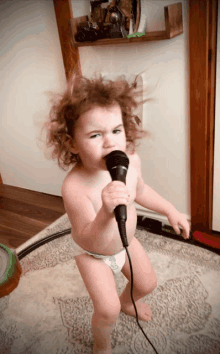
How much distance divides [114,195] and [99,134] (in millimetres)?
192

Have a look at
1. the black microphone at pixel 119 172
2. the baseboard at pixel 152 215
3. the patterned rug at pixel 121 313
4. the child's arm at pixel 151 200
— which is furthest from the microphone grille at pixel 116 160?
the baseboard at pixel 152 215

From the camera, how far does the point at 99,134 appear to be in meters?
0.72

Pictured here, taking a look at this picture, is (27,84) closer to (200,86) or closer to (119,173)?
(200,86)

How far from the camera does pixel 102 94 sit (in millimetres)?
764

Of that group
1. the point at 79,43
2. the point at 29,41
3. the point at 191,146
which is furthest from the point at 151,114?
the point at 29,41

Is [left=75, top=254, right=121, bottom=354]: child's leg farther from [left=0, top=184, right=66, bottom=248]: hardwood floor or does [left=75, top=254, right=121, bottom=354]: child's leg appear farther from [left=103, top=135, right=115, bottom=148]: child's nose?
[left=0, top=184, right=66, bottom=248]: hardwood floor

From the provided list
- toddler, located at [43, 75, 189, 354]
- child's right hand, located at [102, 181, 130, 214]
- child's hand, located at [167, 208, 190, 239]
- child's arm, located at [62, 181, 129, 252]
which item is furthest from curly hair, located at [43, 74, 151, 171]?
child's hand, located at [167, 208, 190, 239]

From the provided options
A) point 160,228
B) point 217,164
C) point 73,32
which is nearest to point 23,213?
point 160,228

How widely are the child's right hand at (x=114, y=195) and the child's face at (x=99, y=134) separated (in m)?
0.12

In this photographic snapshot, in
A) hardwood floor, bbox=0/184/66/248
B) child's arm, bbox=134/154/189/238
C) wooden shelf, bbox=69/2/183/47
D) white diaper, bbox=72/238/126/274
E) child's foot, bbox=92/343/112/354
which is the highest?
wooden shelf, bbox=69/2/183/47

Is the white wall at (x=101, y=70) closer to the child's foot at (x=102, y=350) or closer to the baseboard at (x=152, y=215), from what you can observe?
the baseboard at (x=152, y=215)

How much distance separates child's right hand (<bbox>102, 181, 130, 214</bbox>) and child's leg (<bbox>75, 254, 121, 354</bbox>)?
29cm

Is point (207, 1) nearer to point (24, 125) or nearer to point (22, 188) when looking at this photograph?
point (24, 125)

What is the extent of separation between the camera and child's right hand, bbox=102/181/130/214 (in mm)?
609
